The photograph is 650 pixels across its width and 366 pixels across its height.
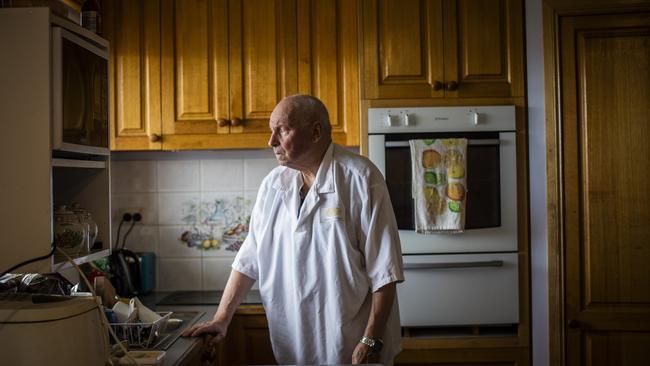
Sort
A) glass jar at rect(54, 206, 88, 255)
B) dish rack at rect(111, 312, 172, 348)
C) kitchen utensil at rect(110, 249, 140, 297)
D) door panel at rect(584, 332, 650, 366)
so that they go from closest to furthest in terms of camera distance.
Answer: glass jar at rect(54, 206, 88, 255) < dish rack at rect(111, 312, 172, 348) < door panel at rect(584, 332, 650, 366) < kitchen utensil at rect(110, 249, 140, 297)

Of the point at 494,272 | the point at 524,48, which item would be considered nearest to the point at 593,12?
the point at 524,48

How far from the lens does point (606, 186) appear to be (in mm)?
2334

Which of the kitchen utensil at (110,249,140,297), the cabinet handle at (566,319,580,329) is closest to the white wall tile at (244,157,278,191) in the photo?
the kitchen utensil at (110,249,140,297)

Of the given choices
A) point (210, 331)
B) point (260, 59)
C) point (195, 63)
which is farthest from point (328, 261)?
point (195, 63)

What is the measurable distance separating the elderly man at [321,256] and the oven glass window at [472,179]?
1.82 feet

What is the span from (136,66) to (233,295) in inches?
49.4

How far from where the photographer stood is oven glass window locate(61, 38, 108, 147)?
135cm

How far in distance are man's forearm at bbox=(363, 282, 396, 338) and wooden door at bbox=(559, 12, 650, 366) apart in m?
1.02

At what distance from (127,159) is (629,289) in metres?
2.31

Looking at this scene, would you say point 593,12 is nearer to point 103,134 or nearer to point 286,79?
point 286,79

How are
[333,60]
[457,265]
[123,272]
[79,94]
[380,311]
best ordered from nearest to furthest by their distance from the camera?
[79,94] → [380,311] → [457,265] → [333,60] → [123,272]

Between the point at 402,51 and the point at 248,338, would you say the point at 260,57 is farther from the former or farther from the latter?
the point at 248,338

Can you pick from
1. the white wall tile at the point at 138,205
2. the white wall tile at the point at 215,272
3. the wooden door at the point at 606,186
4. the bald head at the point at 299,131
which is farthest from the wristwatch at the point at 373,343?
the white wall tile at the point at 138,205

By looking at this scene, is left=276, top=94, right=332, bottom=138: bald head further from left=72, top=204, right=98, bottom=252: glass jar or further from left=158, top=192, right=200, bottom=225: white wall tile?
left=158, top=192, right=200, bottom=225: white wall tile
